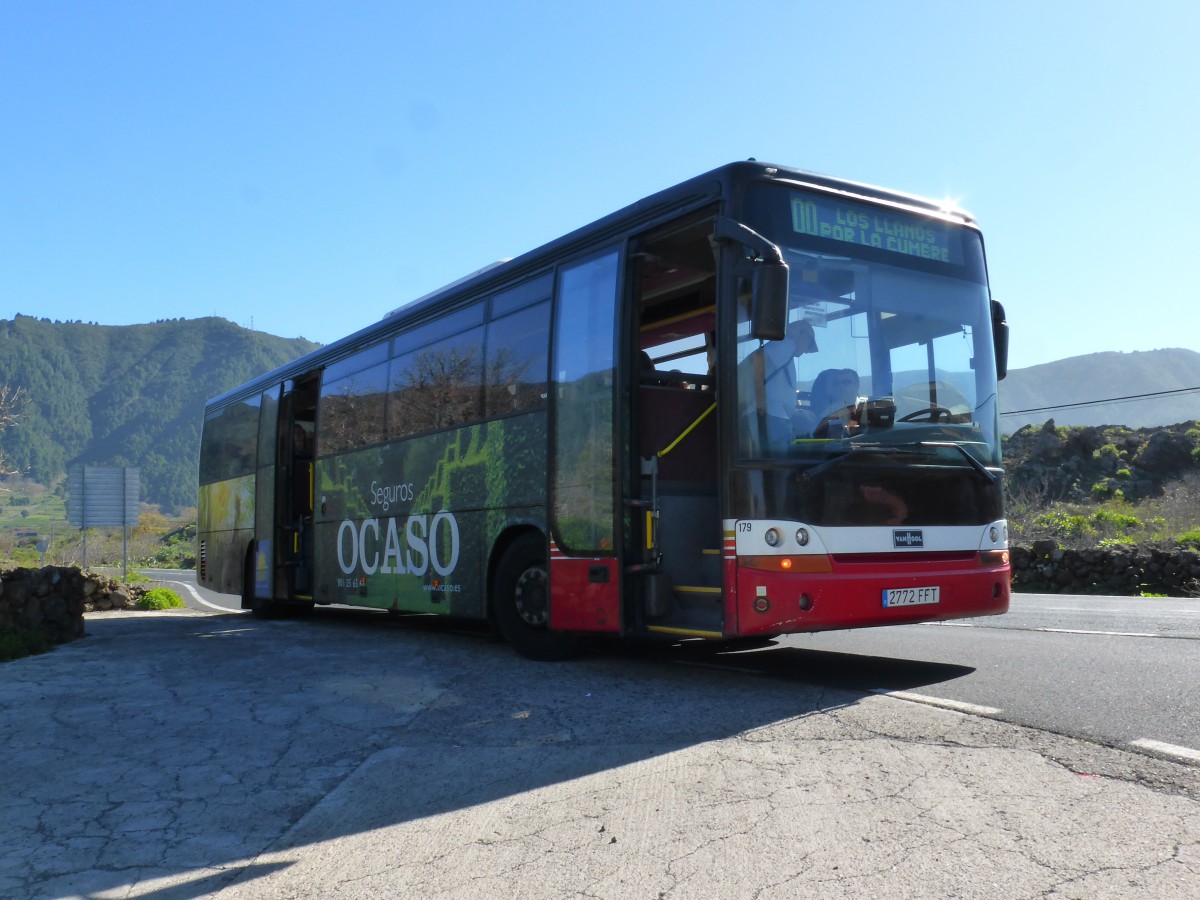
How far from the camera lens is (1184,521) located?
1175 inches

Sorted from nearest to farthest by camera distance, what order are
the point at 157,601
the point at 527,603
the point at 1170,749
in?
the point at 1170,749
the point at 527,603
the point at 157,601

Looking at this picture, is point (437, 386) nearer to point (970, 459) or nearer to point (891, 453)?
point (891, 453)

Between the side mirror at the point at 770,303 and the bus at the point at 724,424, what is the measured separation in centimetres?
2

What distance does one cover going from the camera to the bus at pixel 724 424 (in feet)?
22.1

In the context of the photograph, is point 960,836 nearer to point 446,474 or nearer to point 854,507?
point 854,507

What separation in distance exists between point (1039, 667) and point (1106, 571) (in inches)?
586

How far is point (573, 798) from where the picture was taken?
4.62 m

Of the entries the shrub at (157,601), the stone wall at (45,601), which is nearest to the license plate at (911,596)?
the stone wall at (45,601)

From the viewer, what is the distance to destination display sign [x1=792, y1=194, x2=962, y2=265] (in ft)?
23.6

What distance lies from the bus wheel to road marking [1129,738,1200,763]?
4636mm

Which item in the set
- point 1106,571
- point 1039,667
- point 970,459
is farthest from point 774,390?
point 1106,571

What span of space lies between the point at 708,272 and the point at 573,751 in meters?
4.49

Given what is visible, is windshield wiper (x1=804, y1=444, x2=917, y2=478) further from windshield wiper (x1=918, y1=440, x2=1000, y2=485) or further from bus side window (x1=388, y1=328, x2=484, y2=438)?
bus side window (x1=388, y1=328, x2=484, y2=438)

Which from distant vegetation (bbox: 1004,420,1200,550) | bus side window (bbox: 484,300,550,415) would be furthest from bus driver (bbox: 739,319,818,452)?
distant vegetation (bbox: 1004,420,1200,550)
